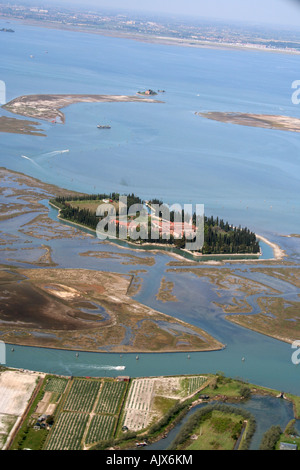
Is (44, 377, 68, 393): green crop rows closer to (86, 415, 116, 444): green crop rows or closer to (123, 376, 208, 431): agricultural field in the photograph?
(86, 415, 116, 444): green crop rows

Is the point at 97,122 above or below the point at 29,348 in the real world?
above

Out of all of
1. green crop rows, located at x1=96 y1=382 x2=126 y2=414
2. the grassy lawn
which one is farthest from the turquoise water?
the grassy lawn

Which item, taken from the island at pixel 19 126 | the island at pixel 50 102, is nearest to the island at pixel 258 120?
the island at pixel 50 102

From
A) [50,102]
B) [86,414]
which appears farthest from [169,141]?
[86,414]

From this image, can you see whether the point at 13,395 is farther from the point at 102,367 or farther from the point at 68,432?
the point at 102,367

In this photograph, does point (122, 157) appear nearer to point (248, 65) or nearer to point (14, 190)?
point (14, 190)

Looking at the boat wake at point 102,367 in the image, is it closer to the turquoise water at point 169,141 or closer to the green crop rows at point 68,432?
the green crop rows at point 68,432
